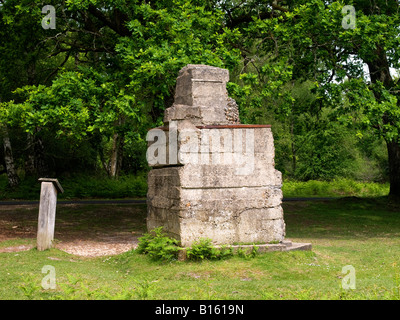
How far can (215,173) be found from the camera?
9828 mm

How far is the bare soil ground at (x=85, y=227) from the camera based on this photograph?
1291 cm

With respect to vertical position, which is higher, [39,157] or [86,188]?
[39,157]

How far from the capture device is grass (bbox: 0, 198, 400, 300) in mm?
6676

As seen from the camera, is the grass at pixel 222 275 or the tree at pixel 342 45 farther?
the tree at pixel 342 45

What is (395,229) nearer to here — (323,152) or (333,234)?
(333,234)

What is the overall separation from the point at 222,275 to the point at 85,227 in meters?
9.47

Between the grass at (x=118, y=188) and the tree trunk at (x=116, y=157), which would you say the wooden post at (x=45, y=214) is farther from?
the tree trunk at (x=116, y=157)

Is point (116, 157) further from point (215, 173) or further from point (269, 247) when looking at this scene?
point (269, 247)

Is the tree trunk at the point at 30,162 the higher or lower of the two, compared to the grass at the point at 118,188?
higher

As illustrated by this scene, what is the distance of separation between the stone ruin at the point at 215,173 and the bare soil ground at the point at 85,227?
10.5 ft

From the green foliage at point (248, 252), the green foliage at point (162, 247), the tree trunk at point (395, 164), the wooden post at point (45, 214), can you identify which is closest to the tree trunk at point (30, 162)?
the wooden post at point (45, 214)
